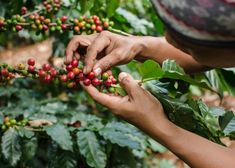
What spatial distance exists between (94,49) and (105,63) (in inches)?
2.5

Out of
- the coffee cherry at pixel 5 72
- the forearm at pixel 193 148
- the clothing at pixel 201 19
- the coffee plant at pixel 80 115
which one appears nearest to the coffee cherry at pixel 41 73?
the coffee plant at pixel 80 115

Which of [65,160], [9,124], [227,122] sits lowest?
[65,160]

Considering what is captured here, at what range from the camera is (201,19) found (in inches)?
31.5

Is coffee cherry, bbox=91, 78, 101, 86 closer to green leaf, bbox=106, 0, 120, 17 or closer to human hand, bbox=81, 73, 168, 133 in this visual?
human hand, bbox=81, 73, 168, 133

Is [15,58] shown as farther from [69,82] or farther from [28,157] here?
[69,82]

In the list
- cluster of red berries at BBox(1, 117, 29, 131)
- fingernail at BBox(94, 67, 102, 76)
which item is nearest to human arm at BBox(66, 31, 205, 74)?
fingernail at BBox(94, 67, 102, 76)

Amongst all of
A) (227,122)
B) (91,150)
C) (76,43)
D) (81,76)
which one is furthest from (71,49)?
(227,122)

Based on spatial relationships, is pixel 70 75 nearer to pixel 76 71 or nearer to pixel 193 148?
pixel 76 71

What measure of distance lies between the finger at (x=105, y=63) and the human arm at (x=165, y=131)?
0.16 m

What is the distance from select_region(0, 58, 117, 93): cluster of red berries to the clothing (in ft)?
1.24

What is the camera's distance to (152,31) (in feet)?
8.32

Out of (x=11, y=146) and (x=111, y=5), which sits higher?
(x=111, y=5)

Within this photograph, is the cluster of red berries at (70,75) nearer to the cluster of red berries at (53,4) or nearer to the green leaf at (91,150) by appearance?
the green leaf at (91,150)

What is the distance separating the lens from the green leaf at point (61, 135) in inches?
55.2
